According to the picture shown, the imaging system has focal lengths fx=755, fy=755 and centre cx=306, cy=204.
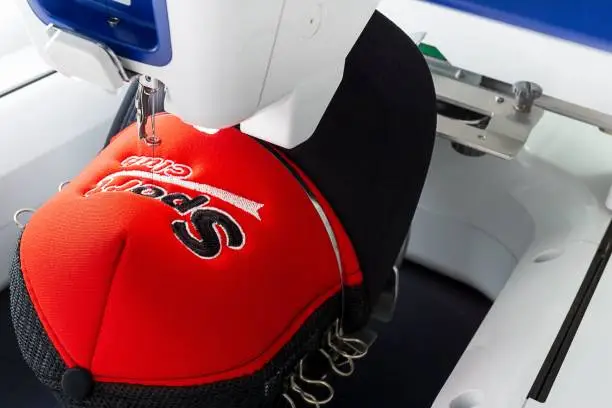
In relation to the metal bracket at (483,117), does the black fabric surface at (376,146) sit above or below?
below

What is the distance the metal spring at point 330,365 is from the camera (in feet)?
2.17

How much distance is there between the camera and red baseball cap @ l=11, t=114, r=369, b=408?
0.52 m

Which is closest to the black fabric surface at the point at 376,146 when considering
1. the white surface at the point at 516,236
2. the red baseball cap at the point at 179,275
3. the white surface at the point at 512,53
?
the red baseball cap at the point at 179,275

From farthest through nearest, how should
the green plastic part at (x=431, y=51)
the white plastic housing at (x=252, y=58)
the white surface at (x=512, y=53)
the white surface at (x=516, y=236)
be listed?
the green plastic part at (x=431, y=51) < the white surface at (x=512, y=53) < the white surface at (x=516, y=236) < the white plastic housing at (x=252, y=58)

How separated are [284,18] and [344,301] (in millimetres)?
302

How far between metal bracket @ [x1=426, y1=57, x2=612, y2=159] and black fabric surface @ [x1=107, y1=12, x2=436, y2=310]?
7.7 inches

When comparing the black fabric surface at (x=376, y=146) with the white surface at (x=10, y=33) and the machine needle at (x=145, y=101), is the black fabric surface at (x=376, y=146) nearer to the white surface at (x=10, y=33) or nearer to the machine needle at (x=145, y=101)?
the machine needle at (x=145, y=101)

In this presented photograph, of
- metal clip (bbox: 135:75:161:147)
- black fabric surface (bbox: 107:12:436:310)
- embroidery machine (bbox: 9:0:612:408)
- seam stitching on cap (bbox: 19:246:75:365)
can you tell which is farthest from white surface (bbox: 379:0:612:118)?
seam stitching on cap (bbox: 19:246:75:365)

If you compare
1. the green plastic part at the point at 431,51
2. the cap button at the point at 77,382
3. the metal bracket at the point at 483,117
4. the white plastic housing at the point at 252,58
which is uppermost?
the green plastic part at the point at 431,51

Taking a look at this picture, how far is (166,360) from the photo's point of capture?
0.53m

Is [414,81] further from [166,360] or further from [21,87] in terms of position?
[21,87]

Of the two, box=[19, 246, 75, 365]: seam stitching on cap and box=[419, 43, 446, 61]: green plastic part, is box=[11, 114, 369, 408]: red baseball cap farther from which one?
box=[419, 43, 446, 61]: green plastic part

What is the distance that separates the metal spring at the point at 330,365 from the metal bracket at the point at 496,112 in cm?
32

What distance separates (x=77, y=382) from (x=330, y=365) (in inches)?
11.1
